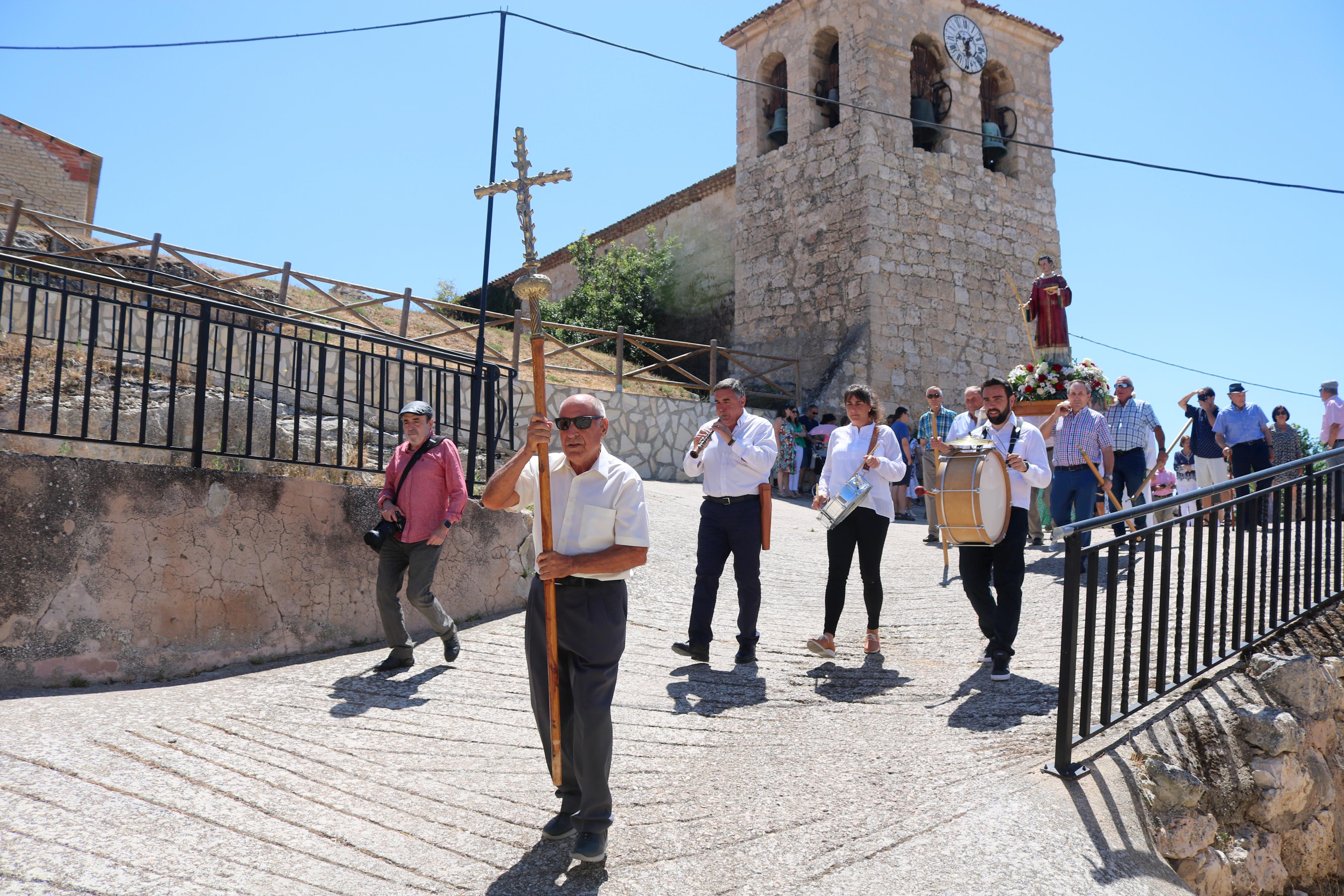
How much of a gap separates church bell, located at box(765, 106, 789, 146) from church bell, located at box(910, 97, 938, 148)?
2608 millimetres

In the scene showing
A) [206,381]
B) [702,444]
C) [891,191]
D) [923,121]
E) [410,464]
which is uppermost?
[923,121]

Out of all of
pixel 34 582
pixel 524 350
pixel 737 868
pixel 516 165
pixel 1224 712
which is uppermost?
pixel 524 350

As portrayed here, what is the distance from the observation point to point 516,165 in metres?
4.03

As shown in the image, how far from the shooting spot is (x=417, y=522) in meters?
5.57

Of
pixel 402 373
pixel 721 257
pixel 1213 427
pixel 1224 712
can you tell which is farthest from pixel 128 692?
pixel 721 257

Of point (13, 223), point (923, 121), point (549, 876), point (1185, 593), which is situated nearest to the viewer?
point (549, 876)

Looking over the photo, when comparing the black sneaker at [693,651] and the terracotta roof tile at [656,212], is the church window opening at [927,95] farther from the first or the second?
the black sneaker at [693,651]

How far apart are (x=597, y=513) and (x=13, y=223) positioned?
15.5 m

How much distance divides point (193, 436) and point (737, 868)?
4.51 m

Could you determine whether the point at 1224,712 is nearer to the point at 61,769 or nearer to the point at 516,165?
the point at 516,165

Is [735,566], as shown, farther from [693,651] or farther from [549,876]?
[549,876]

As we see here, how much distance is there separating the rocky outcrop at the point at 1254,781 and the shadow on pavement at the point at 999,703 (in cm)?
59

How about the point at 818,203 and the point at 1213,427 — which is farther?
the point at 818,203

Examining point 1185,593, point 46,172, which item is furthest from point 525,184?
point 46,172
